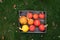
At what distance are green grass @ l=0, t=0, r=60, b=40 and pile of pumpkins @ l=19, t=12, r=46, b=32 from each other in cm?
8

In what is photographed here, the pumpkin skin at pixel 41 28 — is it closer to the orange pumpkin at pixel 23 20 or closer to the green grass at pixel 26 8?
the green grass at pixel 26 8

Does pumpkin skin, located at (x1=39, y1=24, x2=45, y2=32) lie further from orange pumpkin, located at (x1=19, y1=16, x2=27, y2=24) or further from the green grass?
orange pumpkin, located at (x1=19, y1=16, x2=27, y2=24)

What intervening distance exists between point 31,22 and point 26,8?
19 centimetres

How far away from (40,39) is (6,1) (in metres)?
0.61

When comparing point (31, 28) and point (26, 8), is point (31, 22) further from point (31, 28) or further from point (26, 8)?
point (26, 8)

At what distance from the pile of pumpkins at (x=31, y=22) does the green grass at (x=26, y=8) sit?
8 cm

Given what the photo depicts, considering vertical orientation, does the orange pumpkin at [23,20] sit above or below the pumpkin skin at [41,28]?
above

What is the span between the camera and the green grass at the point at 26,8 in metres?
2.34

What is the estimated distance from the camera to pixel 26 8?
7.84 ft

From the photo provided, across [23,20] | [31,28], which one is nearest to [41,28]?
[31,28]

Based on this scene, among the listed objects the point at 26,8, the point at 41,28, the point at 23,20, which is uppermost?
the point at 26,8

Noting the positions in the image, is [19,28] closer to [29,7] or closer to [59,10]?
[29,7]

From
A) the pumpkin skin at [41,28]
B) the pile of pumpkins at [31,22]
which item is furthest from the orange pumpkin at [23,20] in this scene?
the pumpkin skin at [41,28]

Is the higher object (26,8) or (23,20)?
(26,8)
